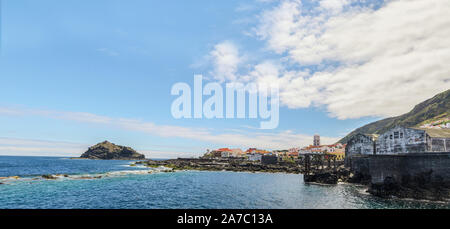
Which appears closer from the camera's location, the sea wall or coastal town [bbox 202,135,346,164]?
the sea wall

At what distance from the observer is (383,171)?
40.3m

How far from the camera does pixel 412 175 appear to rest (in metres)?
38.7

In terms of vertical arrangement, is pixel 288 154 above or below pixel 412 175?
below

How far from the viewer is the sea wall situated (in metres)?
35.5

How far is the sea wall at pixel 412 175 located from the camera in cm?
3550

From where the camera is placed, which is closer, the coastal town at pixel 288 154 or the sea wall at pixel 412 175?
the sea wall at pixel 412 175

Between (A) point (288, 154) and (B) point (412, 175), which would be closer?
(B) point (412, 175)
